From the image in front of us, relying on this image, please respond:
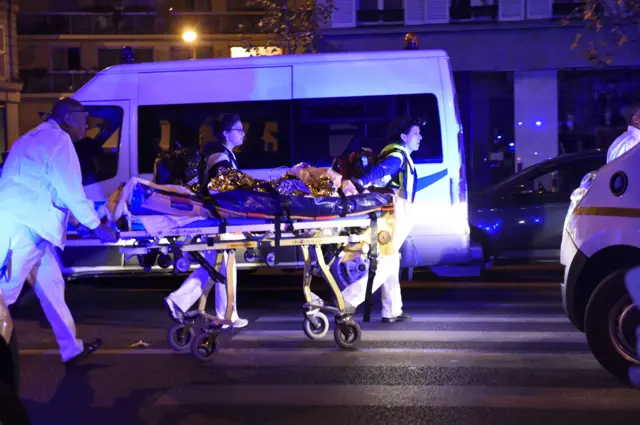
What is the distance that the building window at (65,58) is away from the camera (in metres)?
40.3

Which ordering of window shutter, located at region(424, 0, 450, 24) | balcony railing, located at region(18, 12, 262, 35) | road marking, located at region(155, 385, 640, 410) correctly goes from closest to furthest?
road marking, located at region(155, 385, 640, 410)
window shutter, located at region(424, 0, 450, 24)
balcony railing, located at region(18, 12, 262, 35)

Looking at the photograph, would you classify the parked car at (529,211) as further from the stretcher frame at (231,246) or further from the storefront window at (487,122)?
the storefront window at (487,122)

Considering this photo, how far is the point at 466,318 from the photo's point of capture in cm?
885

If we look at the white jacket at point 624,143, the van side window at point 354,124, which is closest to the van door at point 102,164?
the van side window at point 354,124

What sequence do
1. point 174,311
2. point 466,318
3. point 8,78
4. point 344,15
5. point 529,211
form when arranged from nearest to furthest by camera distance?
point 174,311
point 466,318
point 529,211
point 344,15
point 8,78

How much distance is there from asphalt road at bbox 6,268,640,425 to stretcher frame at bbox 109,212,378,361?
16 centimetres

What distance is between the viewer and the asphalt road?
5.59 meters

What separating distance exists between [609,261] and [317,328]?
8.87ft

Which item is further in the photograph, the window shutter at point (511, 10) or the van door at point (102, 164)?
the window shutter at point (511, 10)

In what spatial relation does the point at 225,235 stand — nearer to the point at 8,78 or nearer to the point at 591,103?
the point at 591,103

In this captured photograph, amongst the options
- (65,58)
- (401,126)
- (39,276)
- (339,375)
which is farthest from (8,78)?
(339,375)

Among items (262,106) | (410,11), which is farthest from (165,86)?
(410,11)

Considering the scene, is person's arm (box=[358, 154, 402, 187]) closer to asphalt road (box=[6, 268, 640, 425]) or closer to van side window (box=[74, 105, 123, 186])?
asphalt road (box=[6, 268, 640, 425])

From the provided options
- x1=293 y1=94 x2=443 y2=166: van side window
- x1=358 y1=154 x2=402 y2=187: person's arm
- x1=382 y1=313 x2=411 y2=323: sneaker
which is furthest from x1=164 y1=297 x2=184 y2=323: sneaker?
x1=293 y1=94 x2=443 y2=166: van side window
